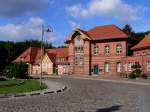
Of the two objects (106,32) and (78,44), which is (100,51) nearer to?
(106,32)

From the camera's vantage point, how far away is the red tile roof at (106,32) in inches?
2881

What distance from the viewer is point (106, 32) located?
3000 inches

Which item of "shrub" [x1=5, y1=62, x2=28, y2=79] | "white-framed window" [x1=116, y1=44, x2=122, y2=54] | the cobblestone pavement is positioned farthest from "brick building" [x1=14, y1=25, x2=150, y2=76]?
the cobblestone pavement

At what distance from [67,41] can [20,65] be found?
27.3 m

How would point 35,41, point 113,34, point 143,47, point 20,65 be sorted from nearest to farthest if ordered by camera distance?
point 20,65, point 143,47, point 113,34, point 35,41

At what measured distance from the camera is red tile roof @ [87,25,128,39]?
73.2 meters

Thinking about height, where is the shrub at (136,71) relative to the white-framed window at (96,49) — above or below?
below

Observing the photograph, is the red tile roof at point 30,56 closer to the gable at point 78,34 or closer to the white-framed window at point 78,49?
the gable at point 78,34

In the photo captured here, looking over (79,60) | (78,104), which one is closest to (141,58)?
(79,60)

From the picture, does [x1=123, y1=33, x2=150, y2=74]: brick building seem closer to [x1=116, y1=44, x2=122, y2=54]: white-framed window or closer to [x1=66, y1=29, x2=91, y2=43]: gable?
[x1=116, y1=44, x2=122, y2=54]: white-framed window

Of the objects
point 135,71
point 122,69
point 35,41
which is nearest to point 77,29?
point 122,69

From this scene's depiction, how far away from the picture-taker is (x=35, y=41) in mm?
153000

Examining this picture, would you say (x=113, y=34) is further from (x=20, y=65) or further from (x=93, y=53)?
(x=20, y=65)

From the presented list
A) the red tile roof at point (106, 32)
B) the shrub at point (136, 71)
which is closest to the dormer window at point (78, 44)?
the red tile roof at point (106, 32)
